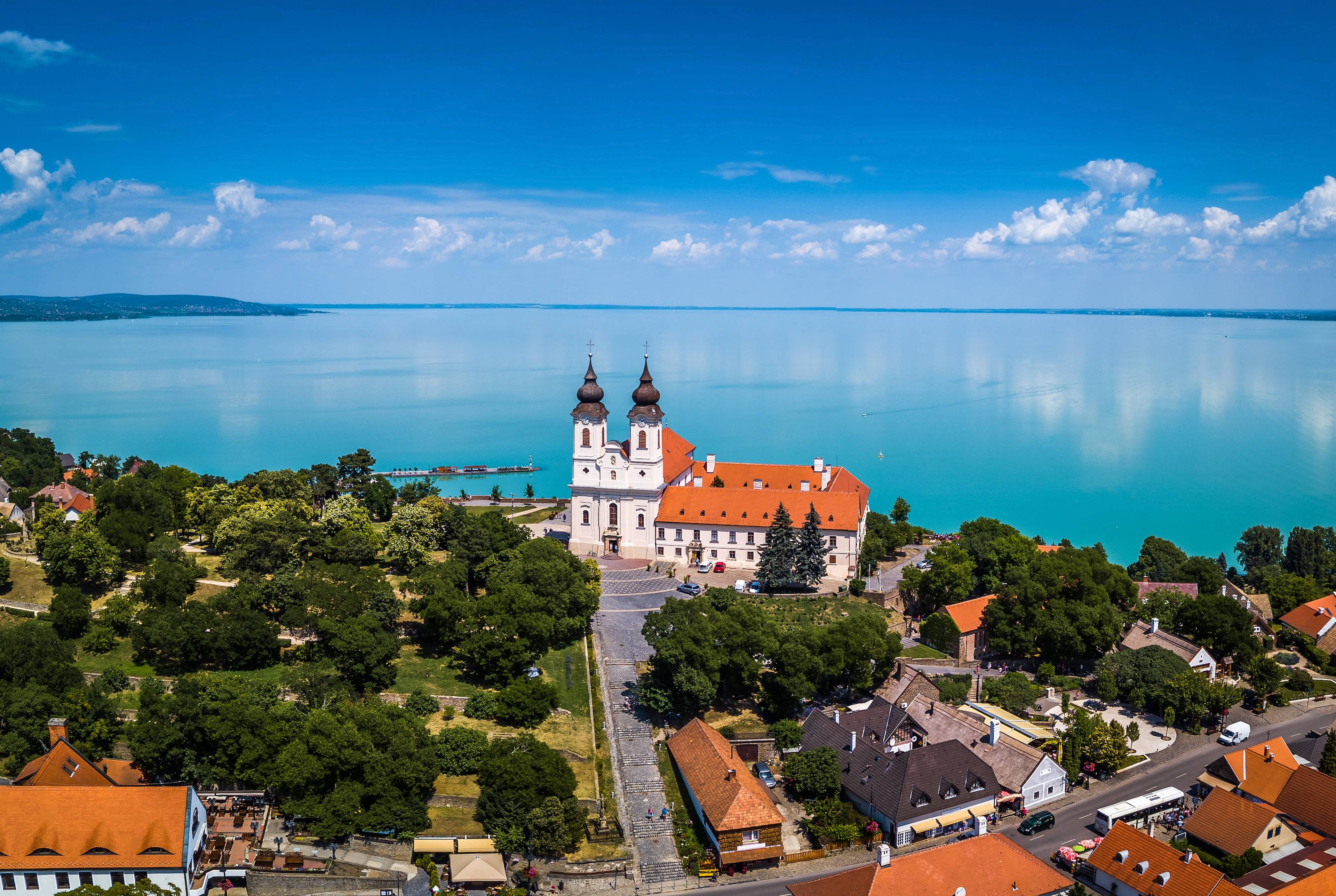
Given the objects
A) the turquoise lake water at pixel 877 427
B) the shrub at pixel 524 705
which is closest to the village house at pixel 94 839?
the shrub at pixel 524 705

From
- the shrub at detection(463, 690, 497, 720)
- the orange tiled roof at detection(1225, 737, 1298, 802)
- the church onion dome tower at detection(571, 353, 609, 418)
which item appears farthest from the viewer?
the church onion dome tower at detection(571, 353, 609, 418)

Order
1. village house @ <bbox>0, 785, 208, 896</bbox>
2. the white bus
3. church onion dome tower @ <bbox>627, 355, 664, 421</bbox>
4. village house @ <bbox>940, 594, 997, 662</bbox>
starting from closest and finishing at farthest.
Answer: village house @ <bbox>0, 785, 208, 896</bbox> → the white bus → village house @ <bbox>940, 594, 997, 662</bbox> → church onion dome tower @ <bbox>627, 355, 664, 421</bbox>

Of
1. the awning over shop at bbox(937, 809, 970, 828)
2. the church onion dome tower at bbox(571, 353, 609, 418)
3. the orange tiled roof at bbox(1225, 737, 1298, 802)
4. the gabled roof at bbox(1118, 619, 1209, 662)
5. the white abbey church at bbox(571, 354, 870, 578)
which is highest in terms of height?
the church onion dome tower at bbox(571, 353, 609, 418)

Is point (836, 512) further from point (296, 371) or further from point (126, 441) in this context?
point (296, 371)

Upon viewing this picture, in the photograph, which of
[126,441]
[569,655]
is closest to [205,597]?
[569,655]

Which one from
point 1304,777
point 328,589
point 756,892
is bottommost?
point 756,892

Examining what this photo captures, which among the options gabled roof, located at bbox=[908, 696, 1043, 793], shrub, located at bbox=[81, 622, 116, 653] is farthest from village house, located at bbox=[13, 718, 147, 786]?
gabled roof, located at bbox=[908, 696, 1043, 793]

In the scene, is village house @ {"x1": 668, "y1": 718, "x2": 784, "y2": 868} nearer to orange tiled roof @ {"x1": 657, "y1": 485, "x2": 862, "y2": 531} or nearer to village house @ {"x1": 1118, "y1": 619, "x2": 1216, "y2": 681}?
village house @ {"x1": 1118, "y1": 619, "x2": 1216, "y2": 681}
